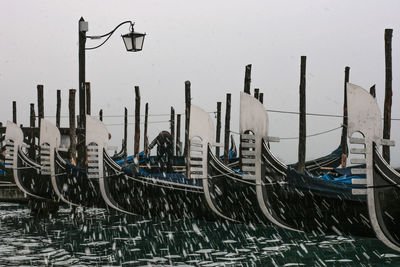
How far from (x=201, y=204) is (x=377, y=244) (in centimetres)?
299

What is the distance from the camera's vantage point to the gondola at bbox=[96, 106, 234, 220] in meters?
10.1

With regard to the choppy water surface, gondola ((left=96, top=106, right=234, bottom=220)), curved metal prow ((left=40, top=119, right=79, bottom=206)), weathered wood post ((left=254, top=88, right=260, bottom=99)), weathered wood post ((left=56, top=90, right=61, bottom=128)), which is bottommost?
the choppy water surface

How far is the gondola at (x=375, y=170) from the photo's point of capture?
6230 millimetres

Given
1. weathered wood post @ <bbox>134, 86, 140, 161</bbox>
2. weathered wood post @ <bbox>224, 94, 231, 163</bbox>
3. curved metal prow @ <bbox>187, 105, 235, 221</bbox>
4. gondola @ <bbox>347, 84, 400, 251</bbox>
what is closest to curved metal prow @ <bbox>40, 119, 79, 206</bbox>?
curved metal prow @ <bbox>187, 105, 235, 221</bbox>

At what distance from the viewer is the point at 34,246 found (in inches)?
392

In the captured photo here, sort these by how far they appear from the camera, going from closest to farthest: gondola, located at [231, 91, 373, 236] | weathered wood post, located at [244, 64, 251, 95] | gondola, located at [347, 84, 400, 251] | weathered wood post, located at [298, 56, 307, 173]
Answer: gondola, located at [347, 84, 400, 251]
gondola, located at [231, 91, 373, 236]
weathered wood post, located at [298, 56, 307, 173]
weathered wood post, located at [244, 64, 251, 95]

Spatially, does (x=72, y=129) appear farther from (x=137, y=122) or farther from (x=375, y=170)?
(x=375, y=170)

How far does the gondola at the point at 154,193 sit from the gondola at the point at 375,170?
127 inches

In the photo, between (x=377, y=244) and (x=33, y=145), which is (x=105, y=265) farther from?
(x=33, y=145)

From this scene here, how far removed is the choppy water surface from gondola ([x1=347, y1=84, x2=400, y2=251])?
82.3 inches

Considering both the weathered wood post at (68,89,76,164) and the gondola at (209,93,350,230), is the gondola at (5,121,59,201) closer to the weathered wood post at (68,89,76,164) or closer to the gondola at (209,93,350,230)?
the weathered wood post at (68,89,76,164)

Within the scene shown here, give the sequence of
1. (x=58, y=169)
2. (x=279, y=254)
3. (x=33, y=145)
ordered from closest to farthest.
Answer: (x=279, y=254), (x=58, y=169), (x=33, y=145)

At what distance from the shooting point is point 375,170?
665 cm

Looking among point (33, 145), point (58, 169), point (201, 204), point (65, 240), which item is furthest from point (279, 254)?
point (33, 145)
